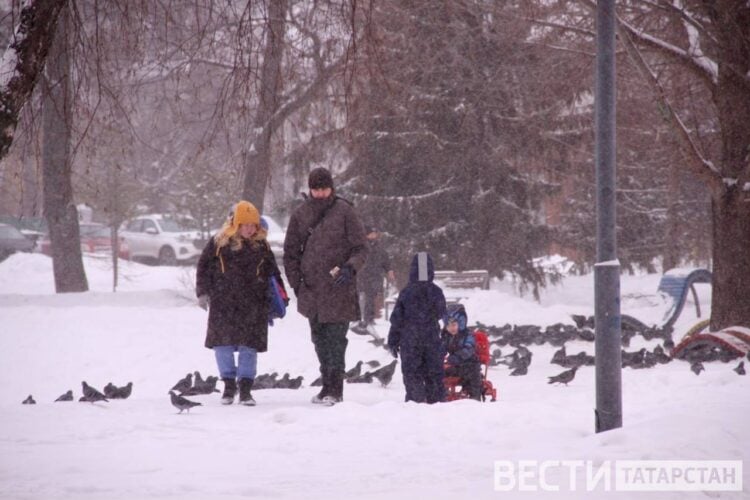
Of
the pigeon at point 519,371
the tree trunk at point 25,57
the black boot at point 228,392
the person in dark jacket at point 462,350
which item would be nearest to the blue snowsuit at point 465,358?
the person in dark jacket at point 462,350

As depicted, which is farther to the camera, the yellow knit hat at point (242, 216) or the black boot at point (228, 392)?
the black boot at point (228, 392)

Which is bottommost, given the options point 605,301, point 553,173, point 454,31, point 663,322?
point 663,322

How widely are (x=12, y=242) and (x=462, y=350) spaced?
101 feet

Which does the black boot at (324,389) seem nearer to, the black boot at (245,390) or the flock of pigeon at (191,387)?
the black boot at (245,390)

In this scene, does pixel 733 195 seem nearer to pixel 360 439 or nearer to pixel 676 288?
pixel 676 288

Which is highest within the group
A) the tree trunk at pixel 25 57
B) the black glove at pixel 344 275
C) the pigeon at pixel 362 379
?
the tree trunk at pixel 25 57

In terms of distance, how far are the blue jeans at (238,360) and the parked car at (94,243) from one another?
88.7ft

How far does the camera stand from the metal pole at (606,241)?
6.68 metres

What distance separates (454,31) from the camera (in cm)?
2258

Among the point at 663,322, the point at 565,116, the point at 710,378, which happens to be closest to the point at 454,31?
the point at 565,116

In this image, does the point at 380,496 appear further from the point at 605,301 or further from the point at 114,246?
the point at 114,246

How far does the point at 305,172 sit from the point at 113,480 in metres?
18.7

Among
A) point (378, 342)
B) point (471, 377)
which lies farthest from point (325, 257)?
point (378, 342)

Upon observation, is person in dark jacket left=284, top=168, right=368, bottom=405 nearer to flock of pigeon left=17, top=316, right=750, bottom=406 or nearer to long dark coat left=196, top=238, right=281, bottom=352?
long dark coat left=196, top=238, right=281, bottom=352
